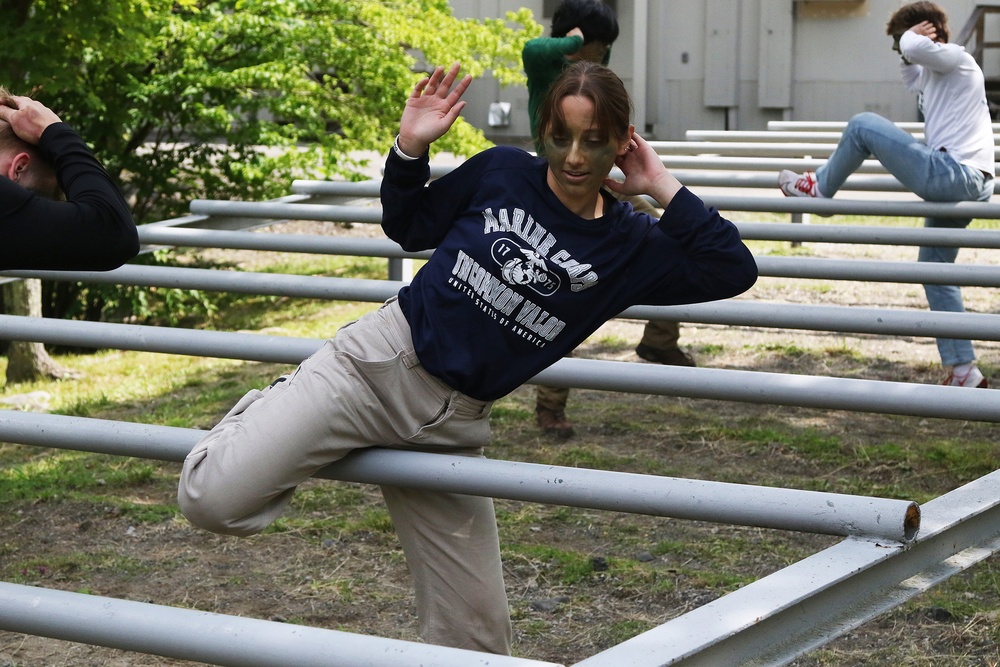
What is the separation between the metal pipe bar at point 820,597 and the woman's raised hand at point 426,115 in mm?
1247

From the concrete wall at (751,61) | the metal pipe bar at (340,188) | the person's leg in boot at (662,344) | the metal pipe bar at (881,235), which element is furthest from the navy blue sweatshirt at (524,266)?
the concrete wall at (751,61)

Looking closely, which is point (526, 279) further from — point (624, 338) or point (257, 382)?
point (624, 338)

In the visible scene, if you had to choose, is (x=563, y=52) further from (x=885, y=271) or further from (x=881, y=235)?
(x=885, y=271)

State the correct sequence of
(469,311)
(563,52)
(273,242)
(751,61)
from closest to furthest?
1. (469,311)
2. (273,242)
3. (563,52)
4. (751,61)

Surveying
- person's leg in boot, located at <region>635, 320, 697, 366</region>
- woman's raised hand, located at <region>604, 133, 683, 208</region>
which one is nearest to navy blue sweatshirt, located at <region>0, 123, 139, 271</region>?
woman's raised hand, located at <region>604, 133, 683, 208</region>

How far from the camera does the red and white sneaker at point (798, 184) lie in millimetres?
5641

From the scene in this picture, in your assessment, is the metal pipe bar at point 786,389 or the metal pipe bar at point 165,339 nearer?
the metal pipe bar at point 786,389

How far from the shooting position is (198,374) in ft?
25.4

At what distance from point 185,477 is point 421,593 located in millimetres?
653

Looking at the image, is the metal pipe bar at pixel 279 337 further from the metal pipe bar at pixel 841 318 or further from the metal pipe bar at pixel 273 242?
the metal pipe bar at pixel 273 242

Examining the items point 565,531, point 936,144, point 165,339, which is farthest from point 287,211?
point 936,144

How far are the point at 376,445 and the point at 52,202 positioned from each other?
834mm

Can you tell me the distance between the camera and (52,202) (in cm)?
255

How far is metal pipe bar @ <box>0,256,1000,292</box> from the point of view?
4.15 metres
